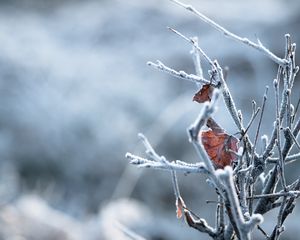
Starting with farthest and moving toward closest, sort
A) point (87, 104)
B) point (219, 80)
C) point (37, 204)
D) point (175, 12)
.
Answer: point (175, 12), point (87, 104), point (37, 204), point (219, 80)

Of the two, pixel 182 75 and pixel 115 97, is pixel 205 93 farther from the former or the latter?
pixel 115 97

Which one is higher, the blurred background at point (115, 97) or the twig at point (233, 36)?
the blurred background at point (115, 97)

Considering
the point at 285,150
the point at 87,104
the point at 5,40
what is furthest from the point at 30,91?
the point at 285,150

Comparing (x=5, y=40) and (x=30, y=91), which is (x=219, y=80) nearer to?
(x=30, y=91)

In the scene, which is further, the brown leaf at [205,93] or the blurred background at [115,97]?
the blurred background at [115,97]

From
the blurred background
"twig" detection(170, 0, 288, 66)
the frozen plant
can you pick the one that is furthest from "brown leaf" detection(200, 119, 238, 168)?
the blurred background

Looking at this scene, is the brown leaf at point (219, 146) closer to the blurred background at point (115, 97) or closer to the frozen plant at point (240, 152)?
the frozen plant at point (240, 152)

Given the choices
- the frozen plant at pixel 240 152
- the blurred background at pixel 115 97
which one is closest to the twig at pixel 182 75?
the frozen plant at pixel 240 152
